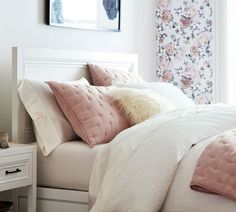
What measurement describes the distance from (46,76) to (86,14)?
82cm

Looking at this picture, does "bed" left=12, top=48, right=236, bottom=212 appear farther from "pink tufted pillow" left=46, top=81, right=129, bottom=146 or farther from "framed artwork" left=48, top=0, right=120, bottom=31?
"framed artwork" left=48, top=0, right=120, bottom=31

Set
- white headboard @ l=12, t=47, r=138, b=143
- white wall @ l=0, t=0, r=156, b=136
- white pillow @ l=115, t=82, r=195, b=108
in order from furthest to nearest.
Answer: white pillow @ l=115, t=82, r=195, b=108
white wall @ l=0, t=0, r=156, b=136
white headboard @ l=12, t=47, r=138, b=143

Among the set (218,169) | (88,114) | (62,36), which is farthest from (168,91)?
(218,169)

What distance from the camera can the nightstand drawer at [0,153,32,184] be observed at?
8.61 ft

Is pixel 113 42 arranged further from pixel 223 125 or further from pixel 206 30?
pixel 223 125

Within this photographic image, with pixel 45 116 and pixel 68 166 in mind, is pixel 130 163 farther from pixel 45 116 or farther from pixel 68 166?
pixel 45 116

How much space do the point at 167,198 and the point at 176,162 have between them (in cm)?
16

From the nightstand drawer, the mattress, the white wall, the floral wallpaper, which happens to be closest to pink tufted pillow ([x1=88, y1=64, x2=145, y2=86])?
the white wall

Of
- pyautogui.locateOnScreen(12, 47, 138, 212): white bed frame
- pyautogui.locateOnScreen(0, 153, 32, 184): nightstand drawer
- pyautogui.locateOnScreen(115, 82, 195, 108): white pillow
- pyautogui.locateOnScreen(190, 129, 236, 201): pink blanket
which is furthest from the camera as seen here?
pyautogui.locateOnScreen(115, 82, 195, 108): white pillow

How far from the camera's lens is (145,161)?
228 cm

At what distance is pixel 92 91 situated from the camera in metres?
2.98

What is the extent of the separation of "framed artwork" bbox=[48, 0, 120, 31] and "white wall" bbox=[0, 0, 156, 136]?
0.05m

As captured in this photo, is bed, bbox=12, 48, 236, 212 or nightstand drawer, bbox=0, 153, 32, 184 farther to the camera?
nightstand drawer, bbox=0, 153, 32, 184

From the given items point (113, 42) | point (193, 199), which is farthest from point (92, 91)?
point (113, 42)
